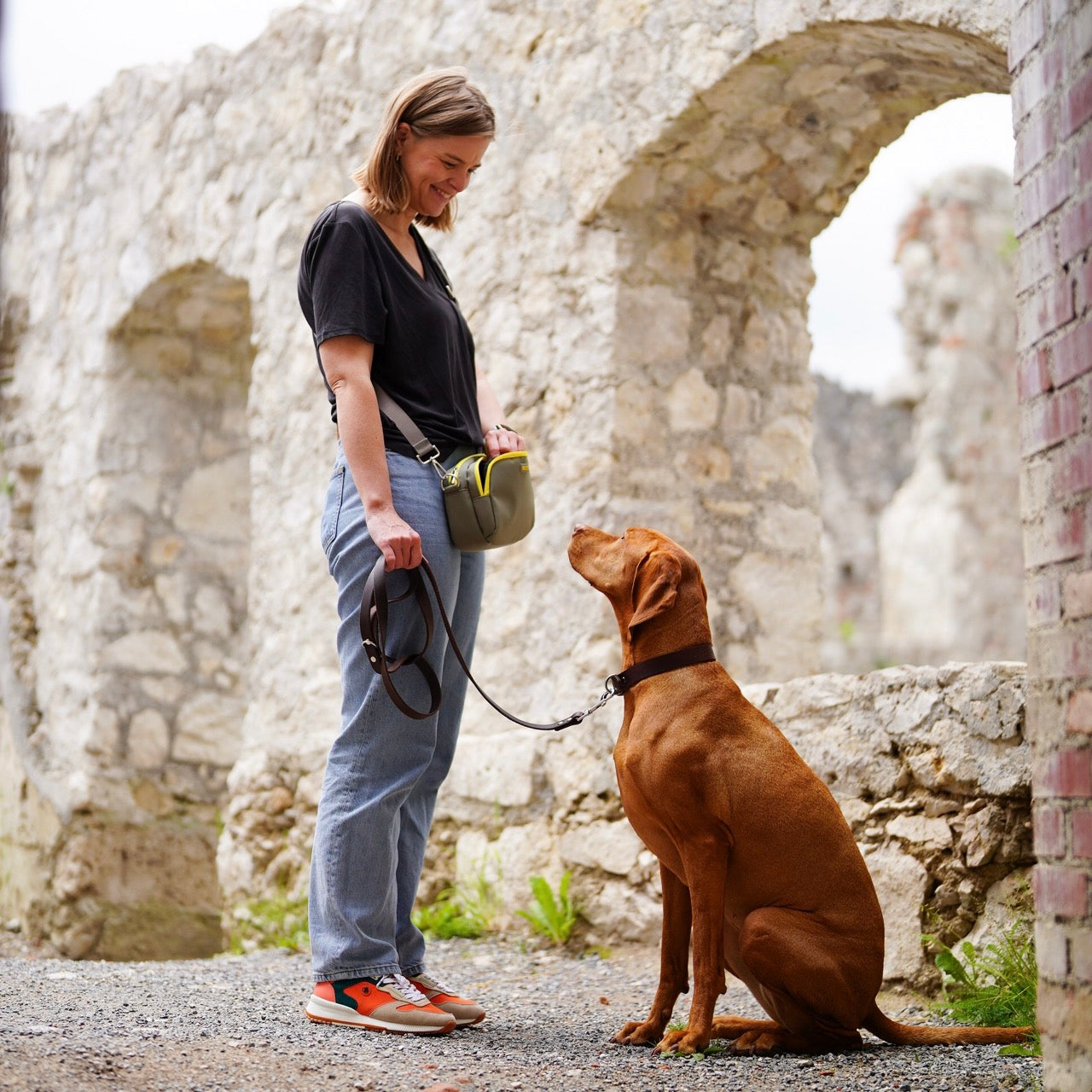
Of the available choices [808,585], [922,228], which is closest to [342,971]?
[808,585]

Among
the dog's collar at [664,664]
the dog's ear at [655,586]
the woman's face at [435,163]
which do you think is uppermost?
the woman's face at [435,163]

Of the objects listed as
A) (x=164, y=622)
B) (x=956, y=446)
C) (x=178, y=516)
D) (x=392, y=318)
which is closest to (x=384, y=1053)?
(x=392, y=318)

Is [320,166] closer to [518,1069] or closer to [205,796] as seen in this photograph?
[205,796]

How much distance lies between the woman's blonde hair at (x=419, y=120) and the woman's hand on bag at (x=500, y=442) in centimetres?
50

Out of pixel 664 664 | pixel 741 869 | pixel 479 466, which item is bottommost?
pixel 741 869

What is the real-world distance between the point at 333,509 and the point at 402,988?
3.13 feet

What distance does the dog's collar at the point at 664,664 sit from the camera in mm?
2531

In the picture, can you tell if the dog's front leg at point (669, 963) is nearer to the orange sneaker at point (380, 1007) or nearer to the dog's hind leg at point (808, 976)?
the dog's hind leg at point (808, 976)

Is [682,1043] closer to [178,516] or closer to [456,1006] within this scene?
[456,1006]

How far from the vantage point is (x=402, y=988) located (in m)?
2.58

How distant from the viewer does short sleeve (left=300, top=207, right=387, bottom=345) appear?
2576 millimetres

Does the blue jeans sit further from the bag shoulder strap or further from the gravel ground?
the gravel ground

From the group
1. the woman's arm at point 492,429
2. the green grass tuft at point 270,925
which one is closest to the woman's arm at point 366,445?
the woman's arm at point 492,429

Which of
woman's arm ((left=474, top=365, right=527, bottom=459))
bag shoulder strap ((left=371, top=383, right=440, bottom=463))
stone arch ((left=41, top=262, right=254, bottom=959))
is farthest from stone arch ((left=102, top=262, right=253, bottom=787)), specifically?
bag shoulder strap ((left=371, top=383, right=440, bottom=463))
